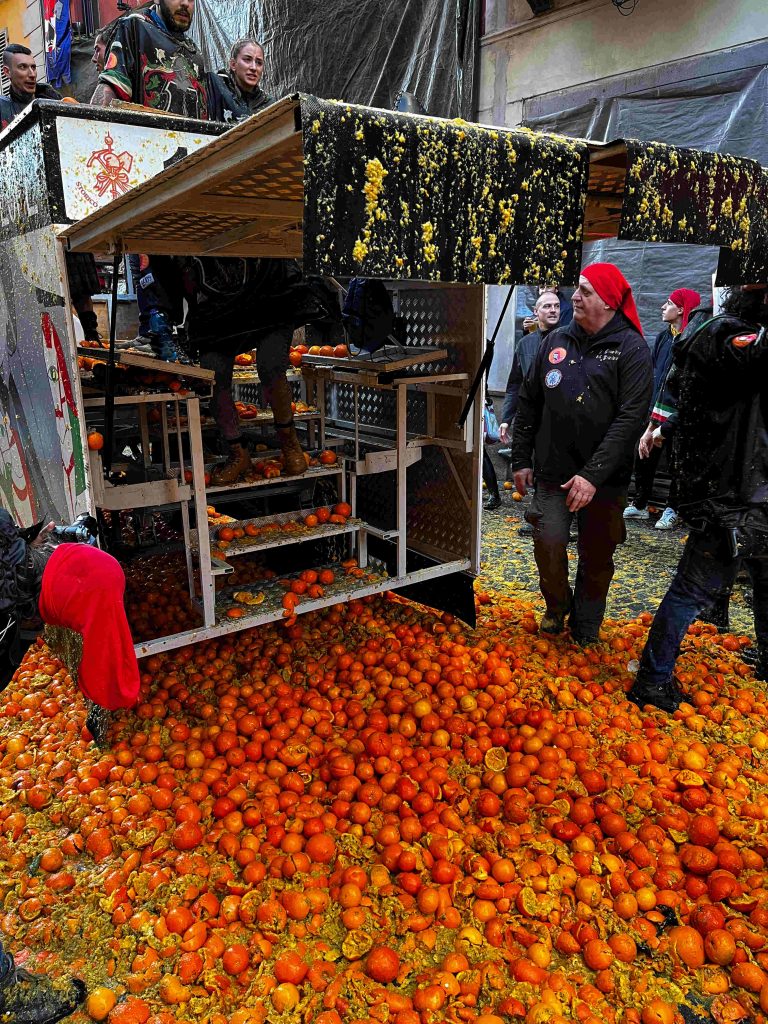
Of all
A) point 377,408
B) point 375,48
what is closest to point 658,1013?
point 377,408

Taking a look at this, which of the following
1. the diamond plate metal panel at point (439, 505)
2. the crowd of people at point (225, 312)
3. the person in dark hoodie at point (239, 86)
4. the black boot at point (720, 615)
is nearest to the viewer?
the crowd of people at point (225, 312)

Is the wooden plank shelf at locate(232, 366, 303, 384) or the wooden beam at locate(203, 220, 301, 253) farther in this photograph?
the wooden plank shelf at locate(232, 366, 303, 384)

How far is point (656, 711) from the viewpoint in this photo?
4492mm

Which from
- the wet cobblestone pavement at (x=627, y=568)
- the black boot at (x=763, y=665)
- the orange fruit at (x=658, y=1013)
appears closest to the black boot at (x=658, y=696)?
the black boot at (x=763, y=665)

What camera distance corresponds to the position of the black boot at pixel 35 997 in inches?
105

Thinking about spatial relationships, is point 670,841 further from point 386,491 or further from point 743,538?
point 386,491

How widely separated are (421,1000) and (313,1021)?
15.9 inches

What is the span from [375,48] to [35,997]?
1193 centimetres

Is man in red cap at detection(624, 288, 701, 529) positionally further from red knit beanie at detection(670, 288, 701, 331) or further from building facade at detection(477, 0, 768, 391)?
building facade at detection(477, 0, 768, 391)

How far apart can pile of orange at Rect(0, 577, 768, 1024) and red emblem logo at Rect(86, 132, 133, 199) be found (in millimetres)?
2733

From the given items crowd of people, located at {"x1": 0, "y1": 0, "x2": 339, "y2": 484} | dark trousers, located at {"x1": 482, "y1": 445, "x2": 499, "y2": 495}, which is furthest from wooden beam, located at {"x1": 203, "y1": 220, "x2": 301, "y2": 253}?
dark trousers, located at {"x1": 482, "y1": 445, "x2": 499, "y2": 495}

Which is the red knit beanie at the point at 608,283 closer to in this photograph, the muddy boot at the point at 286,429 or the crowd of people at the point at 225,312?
the crowd of people at the point at 225,312

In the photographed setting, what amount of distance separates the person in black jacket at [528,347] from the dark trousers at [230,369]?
2867 mm

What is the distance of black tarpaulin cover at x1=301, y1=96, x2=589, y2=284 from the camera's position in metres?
2.16
